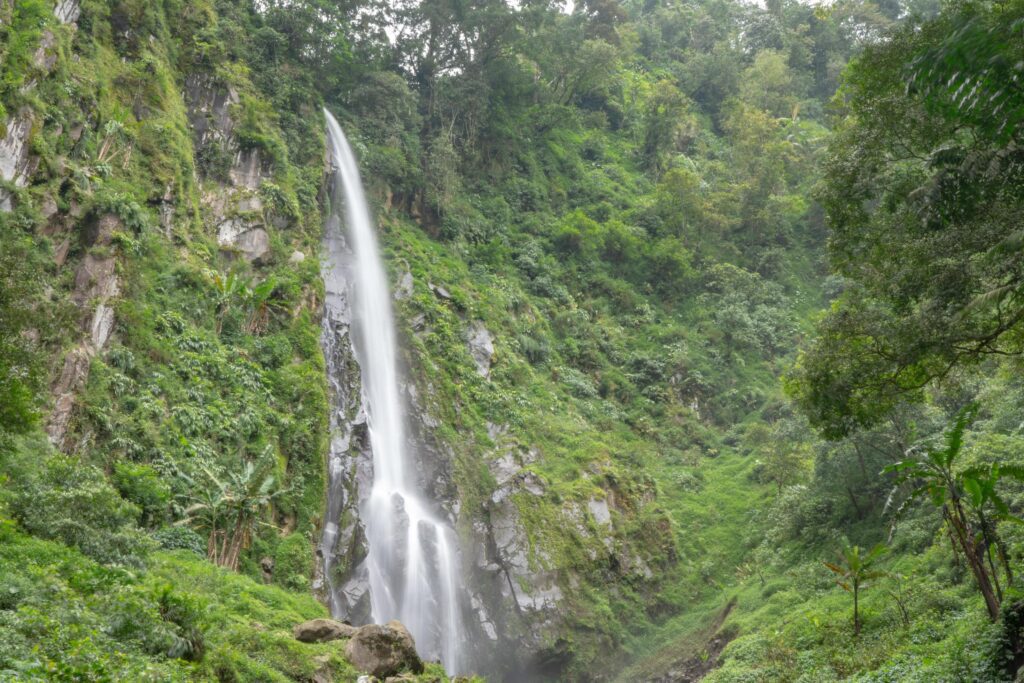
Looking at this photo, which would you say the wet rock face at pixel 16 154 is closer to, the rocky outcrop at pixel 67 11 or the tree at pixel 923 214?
the rocky outcrop at pixel 67 11

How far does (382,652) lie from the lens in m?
12.0

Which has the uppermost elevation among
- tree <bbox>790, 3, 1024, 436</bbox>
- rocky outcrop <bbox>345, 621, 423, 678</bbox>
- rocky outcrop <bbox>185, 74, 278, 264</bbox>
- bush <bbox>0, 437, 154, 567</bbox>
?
rocky outcrop <bbox>185, 74, 278, 264</bbox>

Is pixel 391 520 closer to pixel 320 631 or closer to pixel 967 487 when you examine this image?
pixel 320 631

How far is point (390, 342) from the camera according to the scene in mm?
25141

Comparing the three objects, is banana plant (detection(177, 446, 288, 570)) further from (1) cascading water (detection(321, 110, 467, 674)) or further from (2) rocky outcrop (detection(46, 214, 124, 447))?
(1) cascading water (detection(321, 110, 467, 674))

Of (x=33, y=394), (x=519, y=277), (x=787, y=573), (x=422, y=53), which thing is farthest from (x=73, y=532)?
(x=422, y=53)

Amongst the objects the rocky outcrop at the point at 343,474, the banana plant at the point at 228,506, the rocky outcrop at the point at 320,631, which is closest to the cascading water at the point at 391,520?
the rocky outcrop at the point at 343,474

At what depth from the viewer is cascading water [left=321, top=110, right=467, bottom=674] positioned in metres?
18.9

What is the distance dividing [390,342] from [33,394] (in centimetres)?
1461

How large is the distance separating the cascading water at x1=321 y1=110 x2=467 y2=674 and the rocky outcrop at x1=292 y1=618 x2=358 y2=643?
15.4 feet

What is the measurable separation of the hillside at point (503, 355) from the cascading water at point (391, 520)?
0.40 meters

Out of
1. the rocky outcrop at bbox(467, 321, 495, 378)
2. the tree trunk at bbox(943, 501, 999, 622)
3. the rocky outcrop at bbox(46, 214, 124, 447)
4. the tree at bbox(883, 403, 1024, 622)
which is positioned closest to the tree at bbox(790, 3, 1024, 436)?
the tree at bbox(883, 403, 1024, 622)

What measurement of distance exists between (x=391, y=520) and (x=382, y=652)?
27.0ft

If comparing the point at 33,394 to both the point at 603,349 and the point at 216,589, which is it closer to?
the point at 216,589
